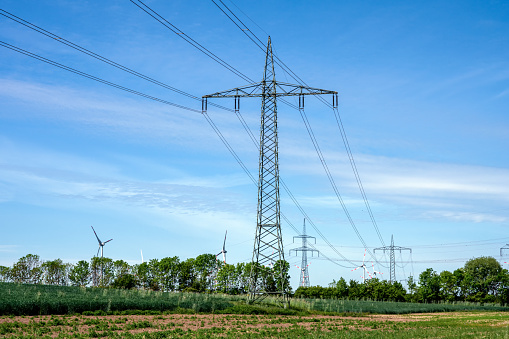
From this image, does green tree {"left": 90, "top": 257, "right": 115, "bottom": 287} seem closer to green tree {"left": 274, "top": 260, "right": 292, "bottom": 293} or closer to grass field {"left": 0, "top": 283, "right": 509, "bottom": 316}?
green tree {"left": 274, "top": 260, "right": 292, "bottom": 293}

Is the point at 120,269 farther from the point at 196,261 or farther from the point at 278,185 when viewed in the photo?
the point at 278,185

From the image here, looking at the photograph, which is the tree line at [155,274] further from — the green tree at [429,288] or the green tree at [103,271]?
the green tree at [429,288]

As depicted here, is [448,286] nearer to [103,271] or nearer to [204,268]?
[204,268]

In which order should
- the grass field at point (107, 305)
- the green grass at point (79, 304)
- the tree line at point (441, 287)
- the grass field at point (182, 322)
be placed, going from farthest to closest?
the tree line at point (441, 287) → the grass field at point (107, 305) → the green grass at point (79, 304) → the grass field at point (182, 322)

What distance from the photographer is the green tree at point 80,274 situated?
14225cm

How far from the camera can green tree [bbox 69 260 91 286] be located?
467 feet

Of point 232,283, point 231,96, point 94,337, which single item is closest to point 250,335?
point 94,337

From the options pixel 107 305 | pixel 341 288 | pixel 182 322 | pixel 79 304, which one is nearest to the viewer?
pixel 182 322

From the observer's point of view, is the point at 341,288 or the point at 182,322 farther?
the point at 341,288

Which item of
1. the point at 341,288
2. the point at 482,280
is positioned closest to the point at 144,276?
the point at 341,288

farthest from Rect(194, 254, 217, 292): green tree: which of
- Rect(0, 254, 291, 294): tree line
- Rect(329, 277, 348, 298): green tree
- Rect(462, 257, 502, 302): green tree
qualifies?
Rect(462, 257, 502, 302): green tree

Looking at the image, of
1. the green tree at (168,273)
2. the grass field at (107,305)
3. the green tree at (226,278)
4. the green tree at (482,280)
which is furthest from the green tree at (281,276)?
the green tree at (482,280)

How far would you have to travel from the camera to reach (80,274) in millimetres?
142250

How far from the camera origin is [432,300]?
137 m
